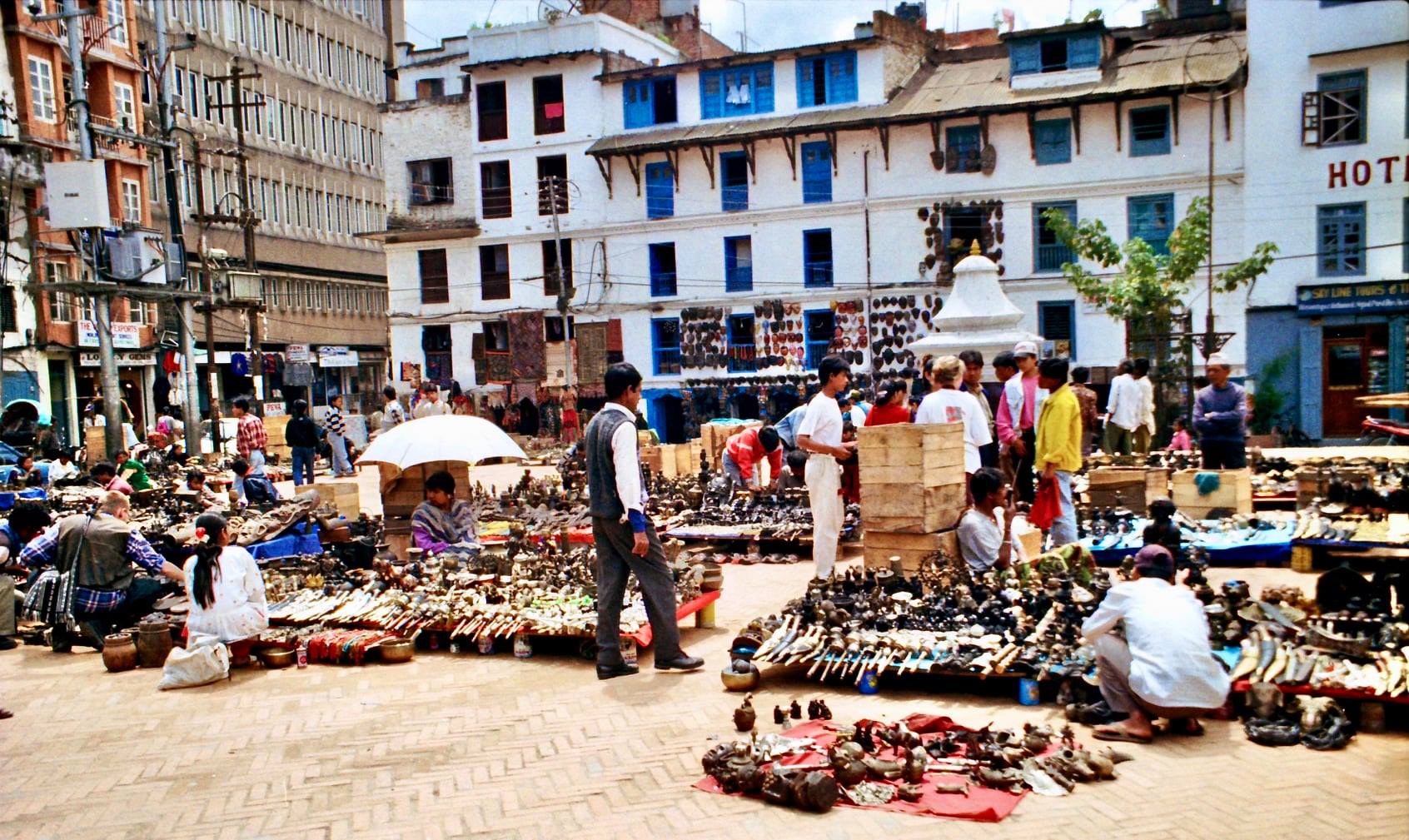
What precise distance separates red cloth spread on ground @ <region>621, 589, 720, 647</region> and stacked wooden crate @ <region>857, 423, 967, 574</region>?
1.38m

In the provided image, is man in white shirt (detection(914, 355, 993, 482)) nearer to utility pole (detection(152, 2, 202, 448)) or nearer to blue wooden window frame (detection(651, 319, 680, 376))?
utility pole (detection(152, 2, 202, 448))

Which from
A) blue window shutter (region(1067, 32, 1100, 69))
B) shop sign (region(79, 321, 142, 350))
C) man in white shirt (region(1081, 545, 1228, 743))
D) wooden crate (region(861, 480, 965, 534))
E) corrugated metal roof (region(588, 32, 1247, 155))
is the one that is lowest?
man in white shirt (region(1081, 545, 1228, 743))

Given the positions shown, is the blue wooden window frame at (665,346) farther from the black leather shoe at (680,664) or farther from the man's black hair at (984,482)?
the black leather shoe at (680,664)

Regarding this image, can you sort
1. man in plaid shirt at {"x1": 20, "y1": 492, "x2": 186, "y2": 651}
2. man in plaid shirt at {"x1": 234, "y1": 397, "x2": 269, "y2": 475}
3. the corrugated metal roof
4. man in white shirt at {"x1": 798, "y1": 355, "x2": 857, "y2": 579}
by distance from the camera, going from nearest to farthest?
man in plaid shirt at {"x1": 20, "y1": 492, "x2": 186, "y2": 651} → man in white shirt at {"x1": 798, "y1": 355, "x2": 857, "y2": 579} → man in plaid shirt at {"x1": 234, "y1": 397, "x2": 269, "y2": 475} → the corrugated metal roof

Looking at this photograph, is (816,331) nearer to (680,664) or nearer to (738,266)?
(738,266)

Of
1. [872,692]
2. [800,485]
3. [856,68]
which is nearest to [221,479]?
[800,485]

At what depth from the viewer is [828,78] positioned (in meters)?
36.1

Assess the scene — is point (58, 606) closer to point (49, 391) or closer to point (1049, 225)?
point (1049, 225)

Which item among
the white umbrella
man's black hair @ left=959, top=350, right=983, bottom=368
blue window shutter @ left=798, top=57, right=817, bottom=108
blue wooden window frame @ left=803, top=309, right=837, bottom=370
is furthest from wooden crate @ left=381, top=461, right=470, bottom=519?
blue window shutter @ left=798, top=57, right=817, bottom=108

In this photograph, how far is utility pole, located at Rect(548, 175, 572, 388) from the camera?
37656mm

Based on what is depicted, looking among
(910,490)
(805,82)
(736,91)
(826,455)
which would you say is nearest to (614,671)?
(910,490)

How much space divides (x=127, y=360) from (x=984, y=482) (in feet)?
129

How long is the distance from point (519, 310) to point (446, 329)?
3401 mm

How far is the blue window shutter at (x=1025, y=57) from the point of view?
33.1 metres
